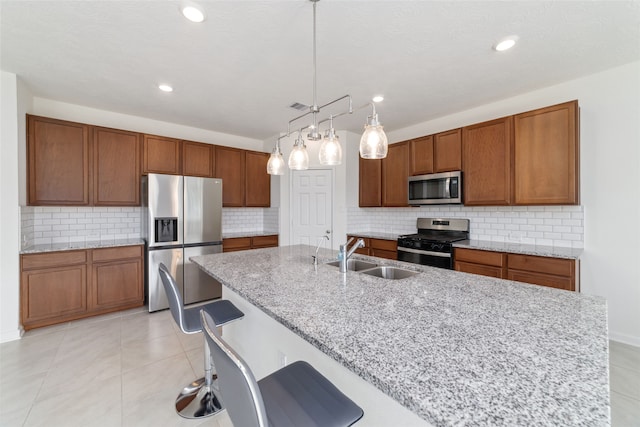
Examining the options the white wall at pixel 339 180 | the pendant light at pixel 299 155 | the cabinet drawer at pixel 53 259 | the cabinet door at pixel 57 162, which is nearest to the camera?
the pendant light at pixel 299 155

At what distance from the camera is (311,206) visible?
4.63 metres

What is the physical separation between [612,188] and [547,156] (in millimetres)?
626

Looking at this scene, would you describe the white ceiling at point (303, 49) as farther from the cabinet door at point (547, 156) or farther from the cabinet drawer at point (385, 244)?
the cabinet drawer at point (385, 244)

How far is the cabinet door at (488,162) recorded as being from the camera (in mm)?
3014

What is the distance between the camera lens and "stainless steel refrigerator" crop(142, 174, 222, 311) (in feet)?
11.0

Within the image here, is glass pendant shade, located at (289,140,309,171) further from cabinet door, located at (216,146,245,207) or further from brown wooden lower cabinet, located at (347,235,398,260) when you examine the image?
cabinet door, located at (216,146,245,207)

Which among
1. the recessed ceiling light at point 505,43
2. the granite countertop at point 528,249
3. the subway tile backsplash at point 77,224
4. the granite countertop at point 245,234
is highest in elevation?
the recessed ceiling light at point 505,43

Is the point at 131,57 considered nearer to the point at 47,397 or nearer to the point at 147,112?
the point at 147,112

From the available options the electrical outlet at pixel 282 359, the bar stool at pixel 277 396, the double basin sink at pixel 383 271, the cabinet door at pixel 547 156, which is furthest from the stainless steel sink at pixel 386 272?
the cabinet door at pixel 547 156

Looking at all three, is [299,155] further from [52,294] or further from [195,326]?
Result: [52,294]

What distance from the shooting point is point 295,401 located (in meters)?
0.96

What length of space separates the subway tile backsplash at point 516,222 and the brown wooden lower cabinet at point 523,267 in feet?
1.82

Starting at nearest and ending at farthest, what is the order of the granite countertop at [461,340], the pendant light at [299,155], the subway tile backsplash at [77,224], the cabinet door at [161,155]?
1. the granite countertop at [461,340]
2. the pendant light at [299,155]
3. the subway tile backsplash at [77,224]
4. the cabinet door at [161,155]

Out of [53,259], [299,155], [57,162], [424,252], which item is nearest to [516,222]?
[424,252]
